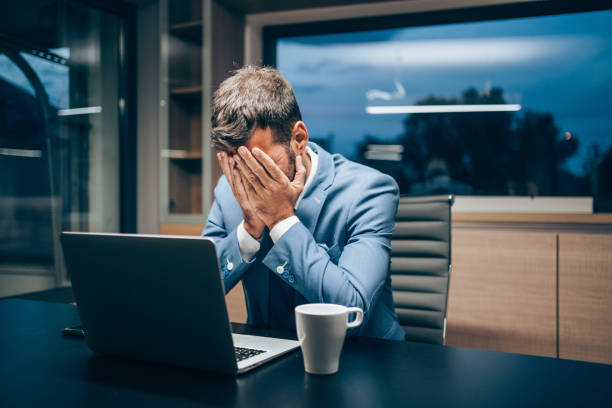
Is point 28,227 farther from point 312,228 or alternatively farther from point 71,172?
point 312,228

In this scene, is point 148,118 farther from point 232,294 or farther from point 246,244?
point 246,244

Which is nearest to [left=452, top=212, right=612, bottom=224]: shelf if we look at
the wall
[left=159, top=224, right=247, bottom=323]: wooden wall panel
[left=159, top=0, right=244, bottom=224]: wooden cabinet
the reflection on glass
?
[left=159, top=224, right=247, bottom=323]: wooden wall panel

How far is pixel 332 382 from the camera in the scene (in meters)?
0.67

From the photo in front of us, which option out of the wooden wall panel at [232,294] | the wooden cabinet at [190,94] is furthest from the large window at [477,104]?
the wooden wall panel at [232,294]

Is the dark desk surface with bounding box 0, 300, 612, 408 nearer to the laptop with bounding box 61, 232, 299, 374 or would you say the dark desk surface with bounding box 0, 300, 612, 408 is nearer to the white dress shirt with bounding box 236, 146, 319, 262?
the laptop with bounding box 61, 232, 299, 374

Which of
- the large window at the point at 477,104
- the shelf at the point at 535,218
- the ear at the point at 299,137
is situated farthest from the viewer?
the large window at the point at 477,104

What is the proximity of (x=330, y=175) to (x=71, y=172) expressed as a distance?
2008 mm

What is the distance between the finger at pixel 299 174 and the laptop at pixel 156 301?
1.43ft

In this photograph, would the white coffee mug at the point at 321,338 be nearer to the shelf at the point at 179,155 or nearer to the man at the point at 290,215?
the man at the point at 290,215

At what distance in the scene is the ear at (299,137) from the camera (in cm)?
119

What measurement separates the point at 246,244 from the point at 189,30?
2.32 metres

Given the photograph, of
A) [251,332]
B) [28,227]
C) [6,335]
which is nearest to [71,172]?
[28,227]

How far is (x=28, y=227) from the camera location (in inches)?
96.3

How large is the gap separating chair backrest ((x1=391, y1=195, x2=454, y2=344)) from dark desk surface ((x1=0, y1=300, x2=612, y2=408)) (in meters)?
0.63
